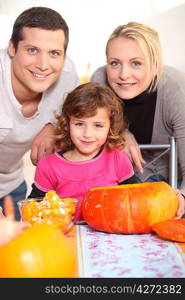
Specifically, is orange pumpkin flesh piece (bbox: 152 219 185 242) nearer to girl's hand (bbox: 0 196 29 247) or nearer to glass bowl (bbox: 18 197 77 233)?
glass bowl (bbox: 18 197 77 233)

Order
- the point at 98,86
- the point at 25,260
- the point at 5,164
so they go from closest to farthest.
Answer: the point at 25,260 < the point at 98,86 < the point at 5,164

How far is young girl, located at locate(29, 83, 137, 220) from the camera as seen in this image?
3.64 feet

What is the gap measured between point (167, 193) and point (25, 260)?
1.34 ft

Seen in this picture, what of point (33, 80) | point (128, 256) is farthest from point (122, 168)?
point (128, 256)

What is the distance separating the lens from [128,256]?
65 cm

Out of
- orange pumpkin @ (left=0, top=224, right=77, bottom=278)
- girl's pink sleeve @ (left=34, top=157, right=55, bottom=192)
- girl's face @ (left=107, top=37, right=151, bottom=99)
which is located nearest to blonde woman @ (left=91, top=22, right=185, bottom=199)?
girl's face @ (left=107, top=37, right=151, bottom=99)

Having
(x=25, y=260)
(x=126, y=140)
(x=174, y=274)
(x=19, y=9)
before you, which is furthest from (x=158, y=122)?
(x=19, y=9)

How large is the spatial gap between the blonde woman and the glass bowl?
0.49 metres

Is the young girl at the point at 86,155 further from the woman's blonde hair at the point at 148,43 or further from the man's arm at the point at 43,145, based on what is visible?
the woman's blonde hair at the point at 148,43

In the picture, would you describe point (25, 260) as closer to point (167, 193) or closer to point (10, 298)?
point (10, 298)

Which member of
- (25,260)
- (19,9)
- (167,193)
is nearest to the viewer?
(25,260)

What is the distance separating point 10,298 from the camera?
20.1 inches

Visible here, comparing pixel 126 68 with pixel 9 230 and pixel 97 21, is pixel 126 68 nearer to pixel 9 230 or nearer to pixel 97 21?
pixel 9 230

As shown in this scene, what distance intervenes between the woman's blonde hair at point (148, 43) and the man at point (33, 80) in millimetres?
170
